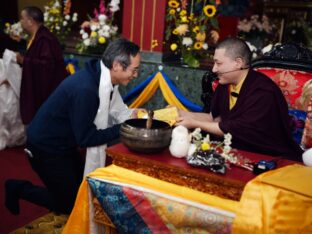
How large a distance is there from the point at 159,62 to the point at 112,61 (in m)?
1.48

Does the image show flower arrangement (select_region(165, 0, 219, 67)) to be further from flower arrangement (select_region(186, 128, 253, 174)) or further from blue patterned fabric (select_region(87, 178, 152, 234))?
blue patterned fabric (select_region(87, 178, 152, 234))

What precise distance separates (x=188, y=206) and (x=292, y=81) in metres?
1.40

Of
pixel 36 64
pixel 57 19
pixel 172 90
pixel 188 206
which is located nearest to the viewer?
pixel 188 206

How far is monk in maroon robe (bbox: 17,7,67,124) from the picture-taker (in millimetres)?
3871

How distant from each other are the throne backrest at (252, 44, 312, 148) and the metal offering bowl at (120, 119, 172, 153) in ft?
3.80

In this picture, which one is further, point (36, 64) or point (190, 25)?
point (36, 64)

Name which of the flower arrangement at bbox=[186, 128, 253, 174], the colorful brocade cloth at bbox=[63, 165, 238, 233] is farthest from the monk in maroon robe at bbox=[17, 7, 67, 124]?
the flower arrangement at bbox=[186, 128, 253, 174]

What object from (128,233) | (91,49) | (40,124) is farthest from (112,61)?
(91,49)

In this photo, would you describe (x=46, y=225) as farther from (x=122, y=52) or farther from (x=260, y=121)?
(x=260, y=121)

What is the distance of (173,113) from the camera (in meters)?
2.05

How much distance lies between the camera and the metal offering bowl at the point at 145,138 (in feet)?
5.32

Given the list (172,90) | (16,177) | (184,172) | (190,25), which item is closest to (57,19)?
(190,25)

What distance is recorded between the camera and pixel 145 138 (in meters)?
1.62

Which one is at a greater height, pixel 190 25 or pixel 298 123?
pixel 190 25
